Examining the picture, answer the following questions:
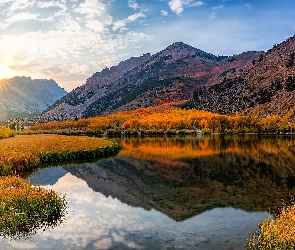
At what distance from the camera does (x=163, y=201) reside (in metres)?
35.3

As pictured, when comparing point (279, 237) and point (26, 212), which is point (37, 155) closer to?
point (26, 212)

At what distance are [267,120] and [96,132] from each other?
9447 centimetres

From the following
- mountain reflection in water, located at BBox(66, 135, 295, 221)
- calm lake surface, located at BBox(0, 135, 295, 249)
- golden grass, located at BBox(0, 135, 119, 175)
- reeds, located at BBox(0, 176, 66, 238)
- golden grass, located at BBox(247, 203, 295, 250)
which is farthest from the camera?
golden grass, located at BBox(0, 135, 119, 175)

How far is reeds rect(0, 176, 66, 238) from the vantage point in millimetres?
24438

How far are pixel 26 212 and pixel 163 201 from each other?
14.6m

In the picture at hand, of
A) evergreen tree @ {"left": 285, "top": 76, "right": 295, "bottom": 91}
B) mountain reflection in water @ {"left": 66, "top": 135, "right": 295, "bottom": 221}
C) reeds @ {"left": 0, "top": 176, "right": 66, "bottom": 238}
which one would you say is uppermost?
evergreen tree @ {"left": 285, "top": 76, "right": 295, "bottom": 91}

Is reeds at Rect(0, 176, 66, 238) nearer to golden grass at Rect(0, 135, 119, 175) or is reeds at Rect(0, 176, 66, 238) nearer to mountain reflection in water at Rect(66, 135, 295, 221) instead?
mountain reflection in water at Rect(66, 135, 295, 221)

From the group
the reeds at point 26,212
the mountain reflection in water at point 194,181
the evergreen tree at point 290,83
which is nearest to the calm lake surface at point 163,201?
the mountain reflection in water at point 194,181

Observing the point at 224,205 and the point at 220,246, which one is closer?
the point at 220,246

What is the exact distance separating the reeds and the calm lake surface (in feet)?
3.37

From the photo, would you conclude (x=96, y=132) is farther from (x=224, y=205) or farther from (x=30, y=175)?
(x=224, y=205)

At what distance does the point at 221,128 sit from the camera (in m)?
178

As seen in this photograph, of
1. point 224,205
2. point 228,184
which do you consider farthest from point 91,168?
point 224,205

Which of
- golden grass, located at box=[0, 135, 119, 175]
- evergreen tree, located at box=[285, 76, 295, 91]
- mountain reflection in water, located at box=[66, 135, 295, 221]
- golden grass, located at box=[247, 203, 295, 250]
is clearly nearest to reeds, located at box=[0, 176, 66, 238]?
mountain reflection in water, located at box=[66, 135, 295, 221]
